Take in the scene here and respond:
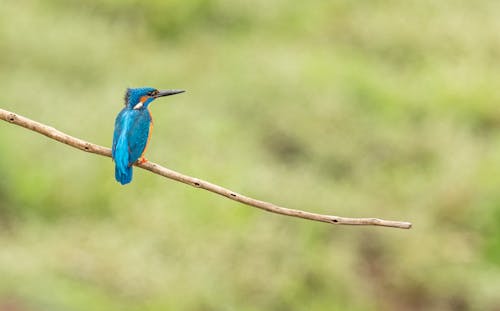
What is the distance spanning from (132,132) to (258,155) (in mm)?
4441

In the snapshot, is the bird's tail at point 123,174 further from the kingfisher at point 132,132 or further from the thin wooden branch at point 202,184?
the thin wooden branch at point 202,184

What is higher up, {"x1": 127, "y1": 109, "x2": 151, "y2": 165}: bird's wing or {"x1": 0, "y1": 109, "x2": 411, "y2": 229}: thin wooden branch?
{"x1": 127, "y1": 109, "x2": 151, "y2": 165}: bird's wing

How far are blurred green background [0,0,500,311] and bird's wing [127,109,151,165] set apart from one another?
2.24 m

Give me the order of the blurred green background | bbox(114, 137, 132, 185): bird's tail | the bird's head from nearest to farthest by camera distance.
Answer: bbox(114, 137, 132, 185): bird's tail → the bird's head → the blurred green background

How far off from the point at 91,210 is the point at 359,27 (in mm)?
4631

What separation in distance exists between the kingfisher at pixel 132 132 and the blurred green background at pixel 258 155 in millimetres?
2240

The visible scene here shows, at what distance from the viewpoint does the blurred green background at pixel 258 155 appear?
614cm

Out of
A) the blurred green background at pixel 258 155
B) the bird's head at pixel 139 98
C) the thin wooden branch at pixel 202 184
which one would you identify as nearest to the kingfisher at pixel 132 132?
the bird's head at pixel 139 98

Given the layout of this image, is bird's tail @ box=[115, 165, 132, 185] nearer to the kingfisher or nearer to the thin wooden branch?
the kingfisher

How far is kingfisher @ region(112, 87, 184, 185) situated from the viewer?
10.2ft

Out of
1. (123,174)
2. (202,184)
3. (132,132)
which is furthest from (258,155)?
(202,184)

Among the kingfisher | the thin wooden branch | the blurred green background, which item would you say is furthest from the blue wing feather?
the blurred green background

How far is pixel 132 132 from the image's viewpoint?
10.7ft

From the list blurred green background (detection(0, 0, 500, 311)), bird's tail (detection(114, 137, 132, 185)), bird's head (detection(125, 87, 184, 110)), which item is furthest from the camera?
Result: blurred green background (detection(0, 0, 500, 311))
